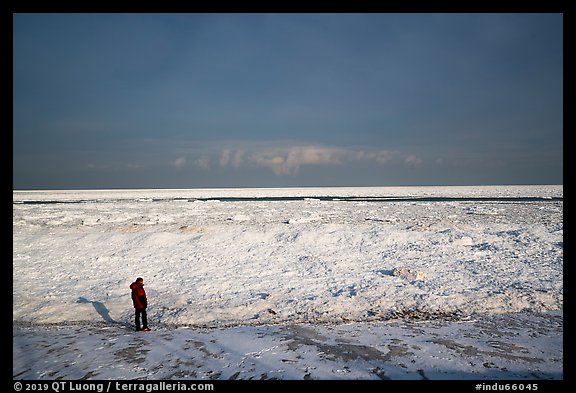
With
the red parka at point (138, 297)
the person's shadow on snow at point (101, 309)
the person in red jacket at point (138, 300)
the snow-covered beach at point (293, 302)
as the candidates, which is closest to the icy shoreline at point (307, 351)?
the snow-covered beach at point (293, 302)

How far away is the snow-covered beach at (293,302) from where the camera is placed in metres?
4.84

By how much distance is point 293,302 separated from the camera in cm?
835

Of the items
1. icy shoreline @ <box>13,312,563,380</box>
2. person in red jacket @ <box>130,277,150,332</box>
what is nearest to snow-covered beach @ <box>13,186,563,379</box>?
icy shoreline @ <box>13,312,563,380</box>

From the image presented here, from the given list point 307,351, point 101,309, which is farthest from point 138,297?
point 307,351

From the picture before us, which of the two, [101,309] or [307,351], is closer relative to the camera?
[307,351]

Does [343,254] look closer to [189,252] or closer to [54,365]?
[189,252]

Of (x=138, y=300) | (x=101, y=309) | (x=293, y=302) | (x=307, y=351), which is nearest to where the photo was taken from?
(x=307, y=351)

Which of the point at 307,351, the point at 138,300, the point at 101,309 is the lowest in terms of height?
the point at 101,309

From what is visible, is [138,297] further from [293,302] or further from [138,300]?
[293,302]

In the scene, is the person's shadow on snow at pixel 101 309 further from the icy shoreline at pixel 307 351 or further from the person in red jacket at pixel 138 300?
the person in red jacket at pixel 138 300

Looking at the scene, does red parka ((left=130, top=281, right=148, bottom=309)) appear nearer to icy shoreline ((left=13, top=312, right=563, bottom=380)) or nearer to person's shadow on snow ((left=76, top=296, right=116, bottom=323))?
icy shoreline ((left=13, top=312, right=563, bottom=380))
